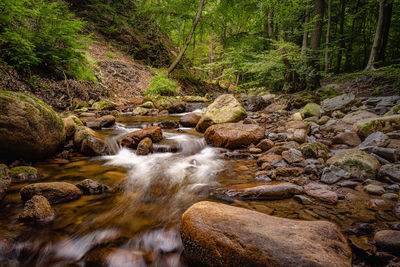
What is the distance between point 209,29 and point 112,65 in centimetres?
938

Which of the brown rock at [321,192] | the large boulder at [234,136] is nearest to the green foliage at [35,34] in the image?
the large boulder at [234,136]

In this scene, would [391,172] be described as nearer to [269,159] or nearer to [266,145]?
[269,159]

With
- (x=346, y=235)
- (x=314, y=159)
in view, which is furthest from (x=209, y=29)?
(x=346, y=235)

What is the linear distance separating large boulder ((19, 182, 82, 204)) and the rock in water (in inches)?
68.5

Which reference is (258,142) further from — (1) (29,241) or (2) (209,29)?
(2) (209,29)

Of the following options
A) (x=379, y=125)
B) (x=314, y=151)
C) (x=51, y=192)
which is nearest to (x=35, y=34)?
(x=51, y=192)

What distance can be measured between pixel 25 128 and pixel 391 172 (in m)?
5.37

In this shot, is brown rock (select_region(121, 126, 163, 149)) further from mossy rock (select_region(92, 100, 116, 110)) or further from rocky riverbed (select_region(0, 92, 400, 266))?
mossy rock (select_region(92, 100, 116, 110))

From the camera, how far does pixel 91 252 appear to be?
1.69m

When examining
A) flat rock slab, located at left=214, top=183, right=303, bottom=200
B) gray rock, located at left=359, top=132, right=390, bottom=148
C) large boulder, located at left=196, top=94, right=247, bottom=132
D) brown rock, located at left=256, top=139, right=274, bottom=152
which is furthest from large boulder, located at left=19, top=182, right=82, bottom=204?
gray rock, located at left=359, top=132, right=390, bottom=148

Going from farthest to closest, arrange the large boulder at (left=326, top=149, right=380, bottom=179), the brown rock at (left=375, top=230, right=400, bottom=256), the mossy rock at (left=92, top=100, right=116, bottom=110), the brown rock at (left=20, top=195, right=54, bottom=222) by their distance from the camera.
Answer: the mossy rock at (left=92, top=100, right=116, bottom=110), the large boulder at (left=326, top=149, right=380, bottom=179), the brown rock at (left=20, top=195, right=54, bottom=222), the brown rock at (left=375, top=230, right=400, bottom=256)

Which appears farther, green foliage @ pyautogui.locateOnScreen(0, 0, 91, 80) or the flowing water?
green foliage @ pyautogui.locateOnScreen(0, 0, 91, 80)

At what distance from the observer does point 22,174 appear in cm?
272

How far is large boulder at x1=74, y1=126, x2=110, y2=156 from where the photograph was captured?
3893mm
